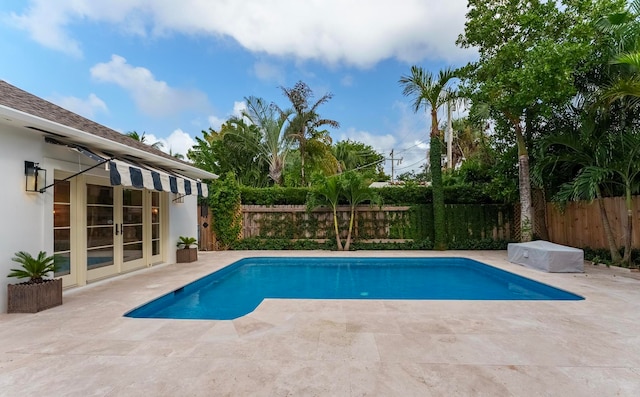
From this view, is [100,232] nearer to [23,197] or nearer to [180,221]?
[23,197]

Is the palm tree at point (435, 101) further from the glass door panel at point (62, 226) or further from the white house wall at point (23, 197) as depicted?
Answer: the glass door panel at point (62, 226)

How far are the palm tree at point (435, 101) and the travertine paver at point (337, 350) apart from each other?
6157 mm

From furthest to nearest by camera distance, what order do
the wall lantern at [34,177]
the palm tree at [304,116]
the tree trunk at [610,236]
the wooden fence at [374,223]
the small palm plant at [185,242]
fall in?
1. the palm tree at [304,116]
2. the wooden fence at [374,223]
3. the small palm plant at [185,242]
4. the tree trunk at [610,236]
5. the wall lantern at [34,177]

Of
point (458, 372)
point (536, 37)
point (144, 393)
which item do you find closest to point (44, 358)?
point (144, 393)

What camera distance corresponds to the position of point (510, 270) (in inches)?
296

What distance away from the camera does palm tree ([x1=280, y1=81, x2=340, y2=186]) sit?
1470 cm

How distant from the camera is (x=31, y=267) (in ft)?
15.0

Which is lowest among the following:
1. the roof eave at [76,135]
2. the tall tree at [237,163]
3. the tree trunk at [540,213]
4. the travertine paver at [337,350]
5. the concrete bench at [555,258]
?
the travertine paver at [337,350]

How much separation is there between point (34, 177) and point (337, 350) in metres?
5.45

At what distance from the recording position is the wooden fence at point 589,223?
25.6ft

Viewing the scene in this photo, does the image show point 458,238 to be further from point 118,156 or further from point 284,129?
point 118,156

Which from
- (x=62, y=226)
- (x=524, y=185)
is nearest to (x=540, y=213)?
(x=524, y=185)

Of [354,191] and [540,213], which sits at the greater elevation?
[354,191]

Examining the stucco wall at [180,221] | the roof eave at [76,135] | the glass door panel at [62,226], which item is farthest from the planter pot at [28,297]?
the stucco wall at [180,221]
